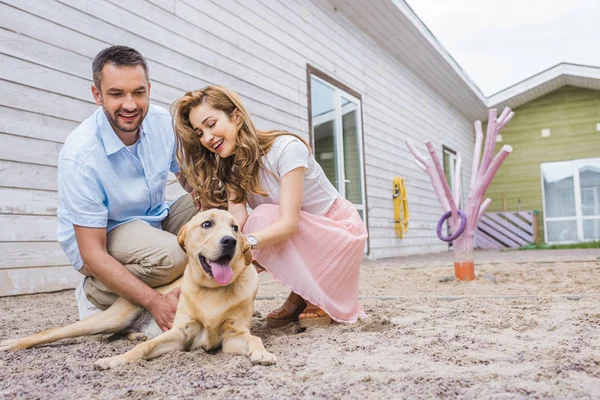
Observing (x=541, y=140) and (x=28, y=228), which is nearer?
(x=28, y=228)

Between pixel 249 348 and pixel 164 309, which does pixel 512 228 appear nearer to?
pixel 164 309

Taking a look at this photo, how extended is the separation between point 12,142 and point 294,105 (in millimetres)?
3682

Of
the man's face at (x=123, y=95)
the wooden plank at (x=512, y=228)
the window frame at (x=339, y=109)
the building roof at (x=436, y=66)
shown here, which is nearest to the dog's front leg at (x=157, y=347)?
the man's face at (x=123, y=95)

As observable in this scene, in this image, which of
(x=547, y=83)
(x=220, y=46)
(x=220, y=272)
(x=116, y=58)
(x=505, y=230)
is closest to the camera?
(x=220, y=272)

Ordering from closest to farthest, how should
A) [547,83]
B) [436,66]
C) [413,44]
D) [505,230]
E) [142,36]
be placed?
[142,36] < [413,44] < [436,66] < [547,83] < [505,230]

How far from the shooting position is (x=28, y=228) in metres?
3.54

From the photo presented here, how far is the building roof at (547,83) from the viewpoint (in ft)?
42.4

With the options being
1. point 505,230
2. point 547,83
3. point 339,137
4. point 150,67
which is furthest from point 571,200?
point 150,67

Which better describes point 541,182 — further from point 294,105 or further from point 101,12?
point 101,12

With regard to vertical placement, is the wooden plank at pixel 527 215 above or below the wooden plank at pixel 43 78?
below

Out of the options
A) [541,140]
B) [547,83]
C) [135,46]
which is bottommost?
[135,46]

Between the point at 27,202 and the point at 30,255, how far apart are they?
365 mm

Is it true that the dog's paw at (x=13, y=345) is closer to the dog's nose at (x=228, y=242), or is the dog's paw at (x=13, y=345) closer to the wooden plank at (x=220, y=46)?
the dog's nose at (x=228, y=242)

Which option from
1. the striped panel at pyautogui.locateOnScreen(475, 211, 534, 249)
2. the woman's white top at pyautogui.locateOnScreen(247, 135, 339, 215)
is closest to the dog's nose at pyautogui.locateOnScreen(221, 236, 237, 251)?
the woman's white top at pyautogui.locateOnScreen(247, 135, 339, 215)
